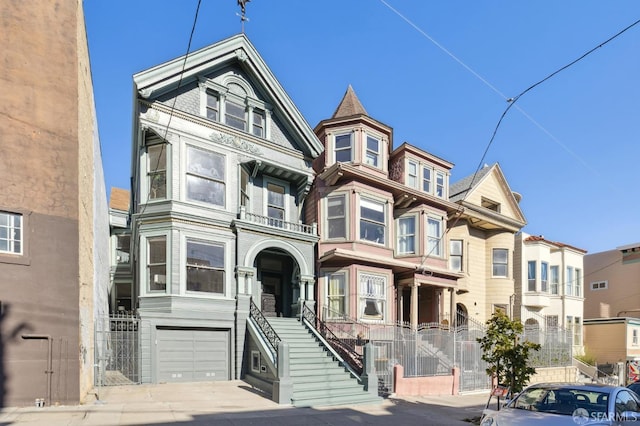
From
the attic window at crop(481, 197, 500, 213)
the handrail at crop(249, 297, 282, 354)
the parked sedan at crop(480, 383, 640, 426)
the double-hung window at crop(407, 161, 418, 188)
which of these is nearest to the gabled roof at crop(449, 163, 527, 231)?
the attic window at crop(481, 197, 500, 213)

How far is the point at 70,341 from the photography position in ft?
34.5

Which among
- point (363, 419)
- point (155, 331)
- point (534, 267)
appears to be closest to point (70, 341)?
point (155, 331)

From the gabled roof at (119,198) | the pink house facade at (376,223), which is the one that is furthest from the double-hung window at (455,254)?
the gabled roof at (119,198)

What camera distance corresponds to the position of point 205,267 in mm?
15781

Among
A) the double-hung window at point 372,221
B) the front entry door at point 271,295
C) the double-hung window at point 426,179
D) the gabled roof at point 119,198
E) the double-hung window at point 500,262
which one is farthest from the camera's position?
the gabled roof at point 119,198

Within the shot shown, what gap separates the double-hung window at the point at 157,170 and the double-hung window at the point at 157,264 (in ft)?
5.41

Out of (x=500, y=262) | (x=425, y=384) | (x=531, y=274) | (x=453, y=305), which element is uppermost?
(x=500, y=262)

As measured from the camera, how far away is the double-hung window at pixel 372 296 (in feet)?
63.0

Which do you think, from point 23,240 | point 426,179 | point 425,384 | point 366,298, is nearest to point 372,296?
point 366,298

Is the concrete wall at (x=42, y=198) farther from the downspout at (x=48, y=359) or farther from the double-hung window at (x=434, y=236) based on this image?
the double-hung window at (x=434, y=236)

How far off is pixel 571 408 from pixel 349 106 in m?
17.2

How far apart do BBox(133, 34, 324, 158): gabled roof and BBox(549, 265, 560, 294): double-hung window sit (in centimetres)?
1955

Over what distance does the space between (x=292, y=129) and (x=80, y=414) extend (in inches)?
521

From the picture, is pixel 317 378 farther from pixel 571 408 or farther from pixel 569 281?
pixel 569 281
